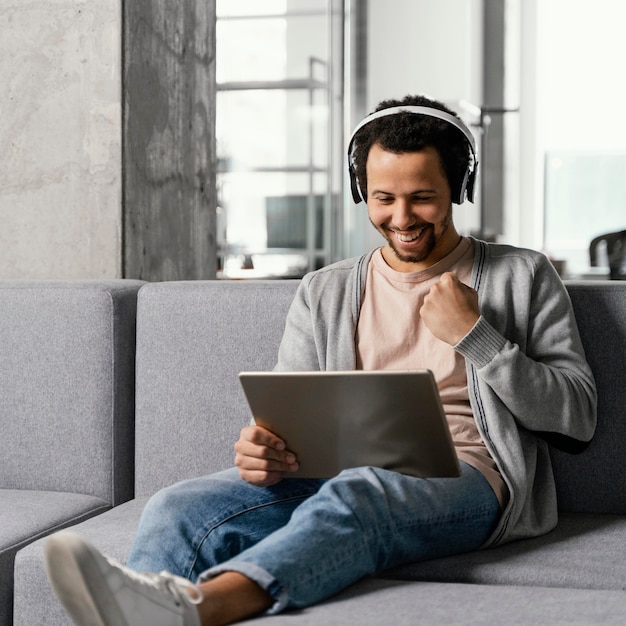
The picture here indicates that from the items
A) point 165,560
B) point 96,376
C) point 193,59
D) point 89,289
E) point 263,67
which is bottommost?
point 165,560

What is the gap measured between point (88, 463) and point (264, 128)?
506 centimetres

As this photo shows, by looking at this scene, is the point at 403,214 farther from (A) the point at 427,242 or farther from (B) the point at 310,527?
(B) the point at 310,527

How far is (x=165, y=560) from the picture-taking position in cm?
150

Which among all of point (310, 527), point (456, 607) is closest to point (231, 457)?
point (310, 527)

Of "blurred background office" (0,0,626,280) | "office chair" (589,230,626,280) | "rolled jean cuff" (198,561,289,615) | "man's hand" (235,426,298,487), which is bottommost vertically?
"rolled jean cuff" (198,561,289,615)

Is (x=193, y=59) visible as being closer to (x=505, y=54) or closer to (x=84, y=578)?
(x=84, y=578)

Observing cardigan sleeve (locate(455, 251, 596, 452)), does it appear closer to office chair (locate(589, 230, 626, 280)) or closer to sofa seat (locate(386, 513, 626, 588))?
sofa seat (locate(386, 513, 626, 588))

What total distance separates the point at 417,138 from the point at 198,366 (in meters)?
0.65

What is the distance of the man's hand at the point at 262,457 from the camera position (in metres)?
1.59

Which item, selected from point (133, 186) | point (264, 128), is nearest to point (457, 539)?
point (133, 186)

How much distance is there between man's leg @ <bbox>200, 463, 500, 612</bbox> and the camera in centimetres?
134

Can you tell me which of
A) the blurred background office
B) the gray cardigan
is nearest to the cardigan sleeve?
the gray cardigan

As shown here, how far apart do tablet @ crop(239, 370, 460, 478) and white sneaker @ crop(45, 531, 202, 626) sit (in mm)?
379

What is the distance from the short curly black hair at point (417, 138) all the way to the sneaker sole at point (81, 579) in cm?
89
